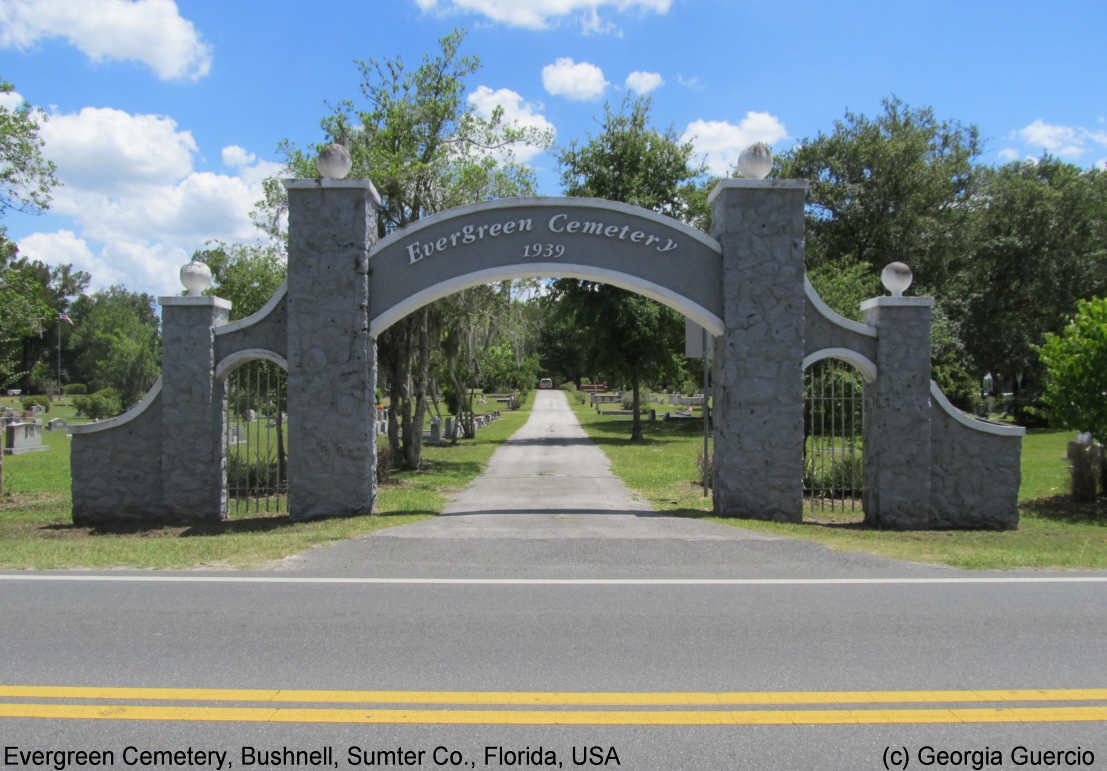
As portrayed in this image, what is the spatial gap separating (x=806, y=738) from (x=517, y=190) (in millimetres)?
17293

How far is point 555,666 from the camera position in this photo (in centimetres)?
483

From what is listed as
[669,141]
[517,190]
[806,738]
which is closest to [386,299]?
[517,190]

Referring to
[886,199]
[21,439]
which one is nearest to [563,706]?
[21,439]

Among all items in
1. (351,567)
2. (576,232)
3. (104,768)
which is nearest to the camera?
(104,768)

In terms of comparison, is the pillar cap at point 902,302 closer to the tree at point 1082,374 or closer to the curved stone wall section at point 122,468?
the tree at point 1082,374

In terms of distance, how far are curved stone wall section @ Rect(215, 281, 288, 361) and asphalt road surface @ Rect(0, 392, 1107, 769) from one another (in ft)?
18.0

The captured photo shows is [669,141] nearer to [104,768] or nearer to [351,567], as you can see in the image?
[351,567]

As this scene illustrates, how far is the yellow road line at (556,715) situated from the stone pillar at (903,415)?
8369mm

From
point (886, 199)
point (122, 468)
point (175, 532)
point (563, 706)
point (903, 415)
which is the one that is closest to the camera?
A: point (563, 706)

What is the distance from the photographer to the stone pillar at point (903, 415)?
12.2 meters

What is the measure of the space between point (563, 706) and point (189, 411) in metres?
10.00

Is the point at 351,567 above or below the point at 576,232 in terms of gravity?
below

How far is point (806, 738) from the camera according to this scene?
387cm

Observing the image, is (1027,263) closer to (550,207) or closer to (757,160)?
(757,160)
